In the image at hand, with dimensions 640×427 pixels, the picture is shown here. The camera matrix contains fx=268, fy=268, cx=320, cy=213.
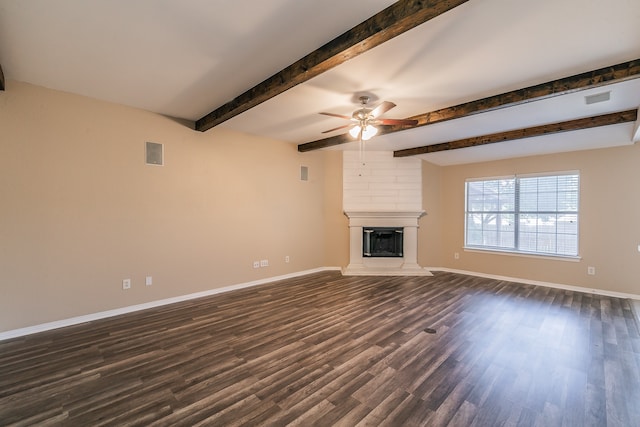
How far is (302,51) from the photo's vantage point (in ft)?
7.66

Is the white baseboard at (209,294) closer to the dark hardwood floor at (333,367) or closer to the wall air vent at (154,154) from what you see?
the dark hardwood floor at (333,367)

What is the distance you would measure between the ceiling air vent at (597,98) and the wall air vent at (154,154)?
543 centimetres

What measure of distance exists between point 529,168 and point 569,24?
13.2 ft

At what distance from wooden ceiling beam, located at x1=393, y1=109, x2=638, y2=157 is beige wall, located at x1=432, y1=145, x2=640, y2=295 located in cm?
131

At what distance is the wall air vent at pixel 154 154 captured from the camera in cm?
377

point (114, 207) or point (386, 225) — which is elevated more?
point (114, 207)

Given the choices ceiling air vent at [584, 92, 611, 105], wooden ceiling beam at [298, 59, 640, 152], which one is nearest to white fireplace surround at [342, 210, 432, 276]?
wooden ceiling beam at [298, 59, 640, 152]

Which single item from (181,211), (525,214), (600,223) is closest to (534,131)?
(525,214)

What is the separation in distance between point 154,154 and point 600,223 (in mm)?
7214

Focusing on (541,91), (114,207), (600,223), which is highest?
(541,91)

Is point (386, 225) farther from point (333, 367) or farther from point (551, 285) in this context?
point (333, 367)

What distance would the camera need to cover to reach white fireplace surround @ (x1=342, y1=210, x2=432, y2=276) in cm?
590

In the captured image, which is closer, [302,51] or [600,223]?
[302,51]

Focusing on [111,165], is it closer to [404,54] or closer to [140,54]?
[140,54]
